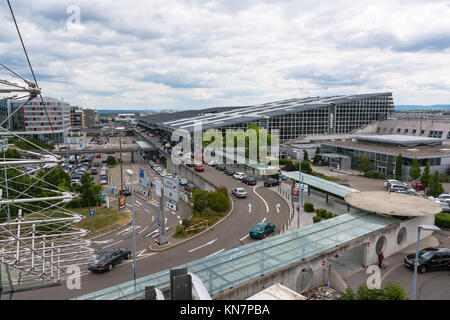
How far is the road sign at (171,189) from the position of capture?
21469 millimetres

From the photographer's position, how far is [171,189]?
72.3 ft

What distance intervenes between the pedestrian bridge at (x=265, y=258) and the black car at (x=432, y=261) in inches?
83.2

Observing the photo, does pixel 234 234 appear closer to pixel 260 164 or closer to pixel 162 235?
pixel 162 235

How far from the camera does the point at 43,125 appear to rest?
285 feet

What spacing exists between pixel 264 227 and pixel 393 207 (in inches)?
311

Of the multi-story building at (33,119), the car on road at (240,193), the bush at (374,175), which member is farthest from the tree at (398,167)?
the multi-story building at (33,119)

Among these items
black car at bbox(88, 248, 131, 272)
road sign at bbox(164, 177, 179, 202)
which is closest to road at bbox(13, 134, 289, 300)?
black car at bbox(88, 248, 131, 272)

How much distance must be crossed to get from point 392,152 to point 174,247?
1271 inches

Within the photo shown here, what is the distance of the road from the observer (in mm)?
15297

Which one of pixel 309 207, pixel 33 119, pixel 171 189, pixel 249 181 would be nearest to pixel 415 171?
pixel 309 207

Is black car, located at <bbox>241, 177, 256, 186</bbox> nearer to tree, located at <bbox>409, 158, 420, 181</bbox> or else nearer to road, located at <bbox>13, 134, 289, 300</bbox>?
road, located at <bbox>13, 134, 289, 300</bbox>

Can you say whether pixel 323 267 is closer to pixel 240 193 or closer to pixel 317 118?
pixel 240 193

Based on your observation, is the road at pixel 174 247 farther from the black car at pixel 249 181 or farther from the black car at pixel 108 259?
the black car at pixel 249 181
